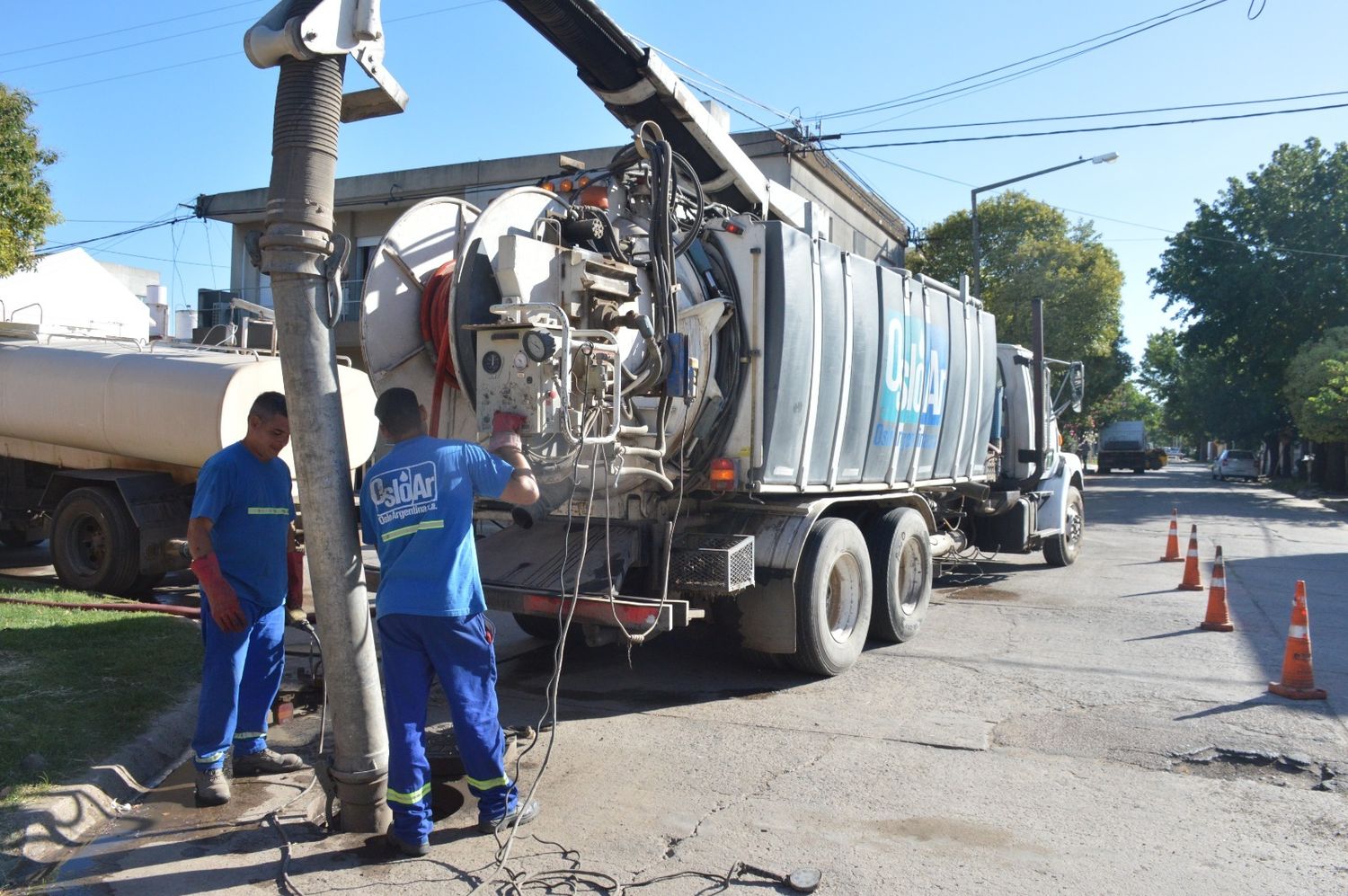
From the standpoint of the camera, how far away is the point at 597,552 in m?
6.34

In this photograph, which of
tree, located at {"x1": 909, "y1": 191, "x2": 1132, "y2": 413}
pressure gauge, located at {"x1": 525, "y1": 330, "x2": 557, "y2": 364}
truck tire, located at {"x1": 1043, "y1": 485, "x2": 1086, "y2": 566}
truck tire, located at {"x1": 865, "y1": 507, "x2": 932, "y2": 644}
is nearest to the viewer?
pressure gauge, located at {"x1": 525, "y1": 330, "x2": 557, "y2": 364}

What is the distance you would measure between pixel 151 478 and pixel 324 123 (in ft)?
20.9

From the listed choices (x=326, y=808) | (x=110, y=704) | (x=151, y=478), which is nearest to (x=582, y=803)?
(x=326, y=808)

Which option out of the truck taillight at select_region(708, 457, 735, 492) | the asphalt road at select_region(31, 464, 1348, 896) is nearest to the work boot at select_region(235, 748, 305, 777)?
the asphalt road at select_region(31, 464, 1348, 896)

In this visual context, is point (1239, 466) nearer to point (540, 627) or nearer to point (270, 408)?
point (540, 627)

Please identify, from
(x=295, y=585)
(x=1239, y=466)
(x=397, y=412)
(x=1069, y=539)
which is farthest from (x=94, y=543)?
(x=1239, y=466)

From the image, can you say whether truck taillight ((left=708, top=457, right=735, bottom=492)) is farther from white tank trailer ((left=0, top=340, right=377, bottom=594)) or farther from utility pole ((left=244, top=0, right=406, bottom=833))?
white tank trailer ((left=0, top=340, right=377, bottom=594))

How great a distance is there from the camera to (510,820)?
434 cm

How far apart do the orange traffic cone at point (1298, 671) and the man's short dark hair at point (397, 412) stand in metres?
5.78

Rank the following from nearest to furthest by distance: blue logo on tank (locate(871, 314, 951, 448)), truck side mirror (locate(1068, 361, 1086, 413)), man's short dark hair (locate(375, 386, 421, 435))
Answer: man's short dark hair (locate(375, 386, 421, 435))
blue logo on tank (locate(871, 314, 951, 448))
truck side mirror (locate(1068, 361, 1086, 413))

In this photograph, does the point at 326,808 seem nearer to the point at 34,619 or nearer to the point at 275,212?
the point at 275,212

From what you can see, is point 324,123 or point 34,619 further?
point 34,619

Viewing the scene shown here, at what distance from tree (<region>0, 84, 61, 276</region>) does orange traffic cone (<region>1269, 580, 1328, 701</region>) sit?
582 inches

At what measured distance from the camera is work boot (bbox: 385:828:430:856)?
403 cm
